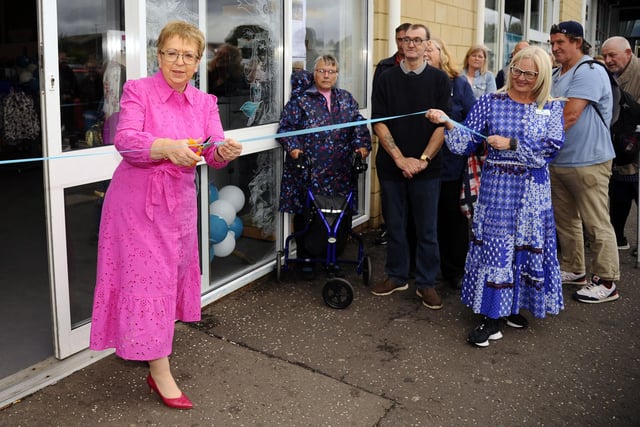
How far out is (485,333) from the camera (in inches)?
159

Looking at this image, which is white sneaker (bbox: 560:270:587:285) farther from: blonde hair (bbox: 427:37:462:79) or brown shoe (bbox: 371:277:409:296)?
blonde hair (bbox: 427:37:462:79)

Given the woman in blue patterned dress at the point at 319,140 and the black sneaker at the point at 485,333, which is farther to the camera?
the woman in blue patterned dress at the point at 319,140

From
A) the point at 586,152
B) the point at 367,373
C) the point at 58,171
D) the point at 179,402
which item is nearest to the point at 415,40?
the point at 586,152

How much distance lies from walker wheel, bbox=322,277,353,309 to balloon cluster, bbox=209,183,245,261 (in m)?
0.84

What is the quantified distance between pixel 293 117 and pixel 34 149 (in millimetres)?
6945

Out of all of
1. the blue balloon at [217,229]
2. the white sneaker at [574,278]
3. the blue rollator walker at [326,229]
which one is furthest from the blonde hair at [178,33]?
the white sneaker at [574,278]

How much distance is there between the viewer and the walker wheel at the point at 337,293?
450 centimetres

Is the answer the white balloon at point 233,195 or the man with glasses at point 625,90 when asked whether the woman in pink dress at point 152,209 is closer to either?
the white balloon at point 233,195

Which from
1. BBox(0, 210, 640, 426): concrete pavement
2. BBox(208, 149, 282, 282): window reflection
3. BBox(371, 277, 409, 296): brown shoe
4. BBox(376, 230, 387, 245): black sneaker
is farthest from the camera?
BBox(376, 230, 387, 245): black sneaker

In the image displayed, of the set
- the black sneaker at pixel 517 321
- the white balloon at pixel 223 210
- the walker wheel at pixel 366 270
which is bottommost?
the black sneaker at pixel 517 321

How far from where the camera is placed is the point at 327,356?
381cm

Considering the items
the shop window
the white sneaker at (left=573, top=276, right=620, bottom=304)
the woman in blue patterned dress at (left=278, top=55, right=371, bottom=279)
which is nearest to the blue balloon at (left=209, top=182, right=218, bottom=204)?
the woman in blue patterned dress at (left=278, top=55, right=371, bottom=279)

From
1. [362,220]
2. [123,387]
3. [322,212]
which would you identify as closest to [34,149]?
[362,220]

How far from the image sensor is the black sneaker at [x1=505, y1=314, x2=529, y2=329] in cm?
429
